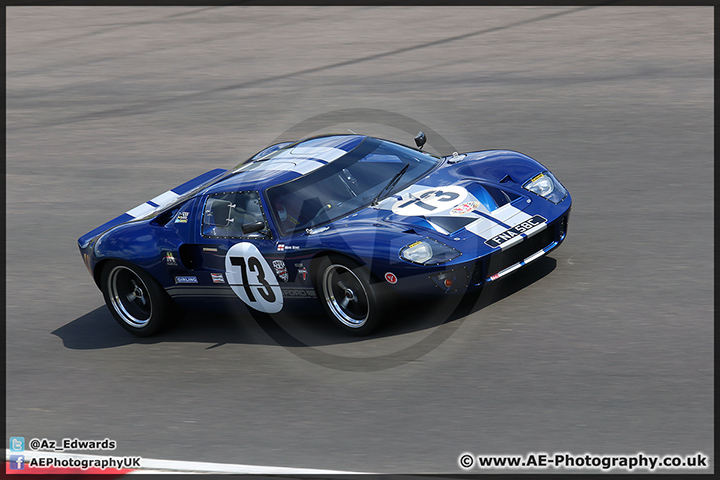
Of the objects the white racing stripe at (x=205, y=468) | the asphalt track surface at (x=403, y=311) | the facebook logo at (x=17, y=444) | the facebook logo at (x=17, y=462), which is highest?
the asphalt track surface at (x=403, y=311)

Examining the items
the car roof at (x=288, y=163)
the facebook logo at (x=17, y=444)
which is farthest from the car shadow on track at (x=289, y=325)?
the facebook logo at (x=17, y=444)

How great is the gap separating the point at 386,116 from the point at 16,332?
20.6 ft

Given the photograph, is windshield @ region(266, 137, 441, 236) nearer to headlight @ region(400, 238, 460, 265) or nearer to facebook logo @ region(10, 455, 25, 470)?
headlight @ region(400, 238, 460, 265)

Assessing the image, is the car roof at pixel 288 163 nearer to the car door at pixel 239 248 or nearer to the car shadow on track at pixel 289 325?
the car door at pixel 239 248

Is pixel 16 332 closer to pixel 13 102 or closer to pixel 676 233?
pixel 676 233

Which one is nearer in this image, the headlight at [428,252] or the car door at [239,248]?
the headlight at [428,252]

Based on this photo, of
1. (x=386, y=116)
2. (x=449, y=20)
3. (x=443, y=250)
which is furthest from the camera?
(x=449, y=20)

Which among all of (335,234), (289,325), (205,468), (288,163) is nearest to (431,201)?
(335,234)

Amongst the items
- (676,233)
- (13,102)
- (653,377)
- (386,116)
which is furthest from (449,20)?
(653,377)

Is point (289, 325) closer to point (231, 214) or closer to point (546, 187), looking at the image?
point (231, 214)

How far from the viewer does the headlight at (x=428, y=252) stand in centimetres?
639

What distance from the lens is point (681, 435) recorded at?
16.8 feet

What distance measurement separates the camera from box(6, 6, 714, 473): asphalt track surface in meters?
5.60

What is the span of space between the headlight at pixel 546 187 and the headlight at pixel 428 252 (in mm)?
1217
